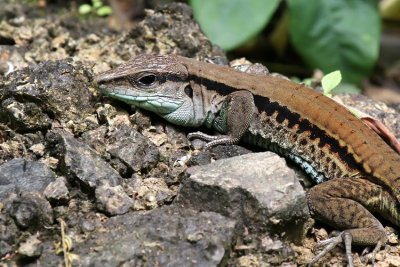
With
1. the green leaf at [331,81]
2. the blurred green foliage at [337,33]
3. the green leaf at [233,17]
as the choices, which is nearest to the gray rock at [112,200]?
the green leaf at [331,81]

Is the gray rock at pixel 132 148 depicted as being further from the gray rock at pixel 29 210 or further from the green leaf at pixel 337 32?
the green leaf at pixel 337 32

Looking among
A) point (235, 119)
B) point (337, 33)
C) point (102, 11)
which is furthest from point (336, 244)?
point (102, 11)

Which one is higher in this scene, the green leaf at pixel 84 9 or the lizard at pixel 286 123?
the lizard at pixel 286 123

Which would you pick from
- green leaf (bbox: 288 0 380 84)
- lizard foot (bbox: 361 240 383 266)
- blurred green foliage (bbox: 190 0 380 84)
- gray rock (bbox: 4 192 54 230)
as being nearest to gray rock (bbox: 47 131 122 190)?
gray rock (bbox: 4 192 54 230)

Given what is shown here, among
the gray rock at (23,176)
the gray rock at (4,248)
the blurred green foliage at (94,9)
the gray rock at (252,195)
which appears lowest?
the blurred green foliage at (94,9)

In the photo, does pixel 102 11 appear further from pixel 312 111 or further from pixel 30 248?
pixel 30 248

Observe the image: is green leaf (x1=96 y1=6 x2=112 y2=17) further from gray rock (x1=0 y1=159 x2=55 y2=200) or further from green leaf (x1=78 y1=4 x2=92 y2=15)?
gray rock (x1=0 y1=159 x2=55 y2=200)
